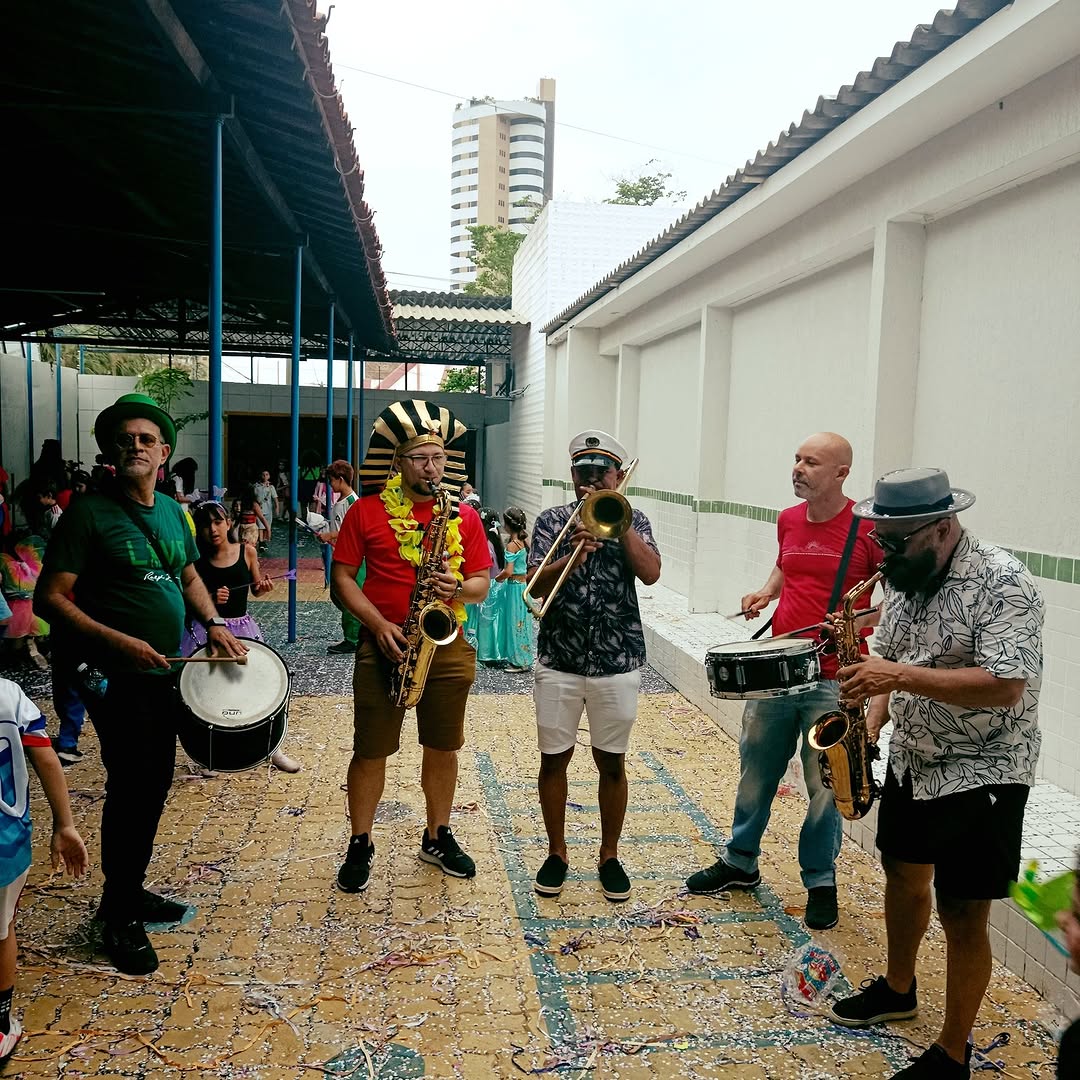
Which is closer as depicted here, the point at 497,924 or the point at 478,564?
the point at 497,924

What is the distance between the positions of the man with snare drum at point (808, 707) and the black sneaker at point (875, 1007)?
23.9 inches

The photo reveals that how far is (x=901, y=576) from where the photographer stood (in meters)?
2.90

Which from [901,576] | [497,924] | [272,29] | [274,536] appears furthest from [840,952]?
[274,536]

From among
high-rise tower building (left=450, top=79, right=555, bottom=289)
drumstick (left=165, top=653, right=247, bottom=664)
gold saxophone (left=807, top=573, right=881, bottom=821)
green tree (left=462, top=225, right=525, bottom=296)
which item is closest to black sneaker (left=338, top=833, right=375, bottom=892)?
drumstick (left=165, top=653, right=247, bottom=664)

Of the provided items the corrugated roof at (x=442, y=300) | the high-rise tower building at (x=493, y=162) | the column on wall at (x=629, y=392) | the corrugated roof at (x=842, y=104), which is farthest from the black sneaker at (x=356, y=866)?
the high-rise tower building at (x=493, y=162)

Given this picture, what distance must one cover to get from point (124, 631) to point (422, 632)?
3.61 ft

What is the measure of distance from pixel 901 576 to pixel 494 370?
23999 millimetres

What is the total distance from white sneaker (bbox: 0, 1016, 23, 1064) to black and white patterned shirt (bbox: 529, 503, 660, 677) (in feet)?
7.11

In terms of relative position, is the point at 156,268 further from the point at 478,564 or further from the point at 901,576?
the point at 901,576

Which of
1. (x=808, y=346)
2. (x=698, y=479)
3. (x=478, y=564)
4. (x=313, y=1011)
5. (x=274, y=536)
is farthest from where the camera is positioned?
(x=274, y=536)

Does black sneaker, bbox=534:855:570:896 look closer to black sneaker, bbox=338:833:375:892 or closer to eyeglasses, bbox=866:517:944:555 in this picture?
black sneaker, bbox=338:833:375:892

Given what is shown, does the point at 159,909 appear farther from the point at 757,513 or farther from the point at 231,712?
the point at 757,513

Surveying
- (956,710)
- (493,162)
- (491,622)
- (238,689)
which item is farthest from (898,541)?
(493,162)

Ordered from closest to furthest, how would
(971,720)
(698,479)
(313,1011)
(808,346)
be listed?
(971,720)
(313,1011)
(808,346)
(698,479)
